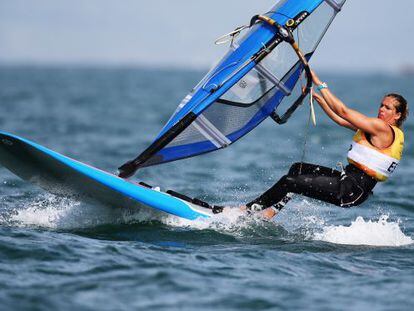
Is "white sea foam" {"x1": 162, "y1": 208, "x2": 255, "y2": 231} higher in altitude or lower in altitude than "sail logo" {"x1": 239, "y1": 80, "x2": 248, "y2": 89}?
lower

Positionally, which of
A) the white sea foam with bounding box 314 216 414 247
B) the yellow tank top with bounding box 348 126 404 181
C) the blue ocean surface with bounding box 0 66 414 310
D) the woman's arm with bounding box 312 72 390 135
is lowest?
the blue ocean surface with bounding box 0 66 414 310

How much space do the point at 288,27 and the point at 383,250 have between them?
2650mm

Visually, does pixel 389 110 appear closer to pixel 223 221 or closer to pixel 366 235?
pixel 366 235

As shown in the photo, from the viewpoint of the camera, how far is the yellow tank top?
28.3 feet

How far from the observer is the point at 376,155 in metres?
8.62

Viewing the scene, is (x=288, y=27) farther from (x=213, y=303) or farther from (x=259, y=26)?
(x=213, y=303)

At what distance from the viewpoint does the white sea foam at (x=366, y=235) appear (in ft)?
29.6

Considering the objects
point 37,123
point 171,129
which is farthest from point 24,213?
point 37,123

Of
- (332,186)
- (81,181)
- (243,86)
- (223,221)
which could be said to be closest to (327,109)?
(332,186)

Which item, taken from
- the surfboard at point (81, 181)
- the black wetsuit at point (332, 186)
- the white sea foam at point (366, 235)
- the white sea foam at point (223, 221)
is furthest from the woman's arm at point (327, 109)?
the surfboard at point (81, 181)

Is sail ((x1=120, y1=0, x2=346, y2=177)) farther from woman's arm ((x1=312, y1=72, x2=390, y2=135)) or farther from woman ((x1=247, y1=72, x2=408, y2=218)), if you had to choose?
woman's arm ((x1=312, y1=72, x2=390, y2=135))

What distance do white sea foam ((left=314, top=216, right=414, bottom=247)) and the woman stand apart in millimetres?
439

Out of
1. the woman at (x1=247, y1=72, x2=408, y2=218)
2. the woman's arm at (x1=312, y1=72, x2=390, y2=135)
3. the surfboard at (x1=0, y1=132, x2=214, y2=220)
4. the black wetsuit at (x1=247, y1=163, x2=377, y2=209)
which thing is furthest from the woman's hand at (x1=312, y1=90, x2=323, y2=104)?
the surfboard at (x1=0, y1=132, x2=214, y2=220)

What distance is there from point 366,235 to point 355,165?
0.88m
